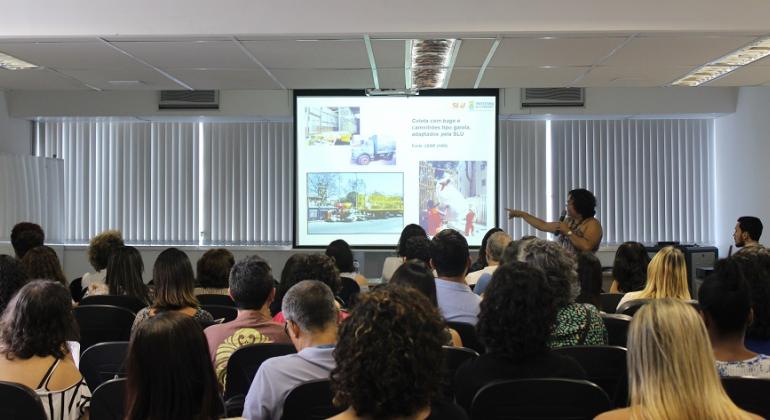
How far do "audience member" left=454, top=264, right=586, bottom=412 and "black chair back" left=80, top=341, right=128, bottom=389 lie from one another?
146 centimetres

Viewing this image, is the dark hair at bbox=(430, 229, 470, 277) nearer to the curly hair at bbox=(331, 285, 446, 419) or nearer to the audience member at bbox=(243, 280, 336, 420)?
the audience member at bbox=(243, 280, 336, 420)

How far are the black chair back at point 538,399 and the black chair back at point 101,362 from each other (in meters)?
1.61

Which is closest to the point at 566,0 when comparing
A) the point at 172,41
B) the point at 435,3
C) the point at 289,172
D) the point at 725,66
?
the point at 435,3

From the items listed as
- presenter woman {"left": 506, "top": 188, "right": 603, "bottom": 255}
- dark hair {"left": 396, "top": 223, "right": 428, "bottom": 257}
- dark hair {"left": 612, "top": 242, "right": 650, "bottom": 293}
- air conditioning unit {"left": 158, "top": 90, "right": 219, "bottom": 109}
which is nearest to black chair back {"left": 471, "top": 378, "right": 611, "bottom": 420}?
dark hair {"left": 612, "top": 242, "right": 650, "bottom": 293}

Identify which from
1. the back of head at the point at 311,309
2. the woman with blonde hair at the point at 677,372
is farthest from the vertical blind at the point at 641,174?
the woman with blonde hair at the point at 677,372

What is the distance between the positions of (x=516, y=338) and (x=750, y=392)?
0.71m

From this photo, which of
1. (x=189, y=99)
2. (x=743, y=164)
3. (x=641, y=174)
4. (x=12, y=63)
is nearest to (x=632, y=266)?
(x=743, y=164)

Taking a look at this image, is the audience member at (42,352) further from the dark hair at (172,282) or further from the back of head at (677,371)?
the back of head at (677,371)

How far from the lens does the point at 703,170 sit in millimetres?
9250

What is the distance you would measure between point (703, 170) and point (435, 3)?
19.4 feet

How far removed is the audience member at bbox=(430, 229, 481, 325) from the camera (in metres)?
3.75

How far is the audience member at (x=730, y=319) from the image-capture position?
2275 millimetres

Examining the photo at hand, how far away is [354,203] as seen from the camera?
7930 millimetres

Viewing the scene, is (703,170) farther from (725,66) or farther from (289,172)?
(289,172)
